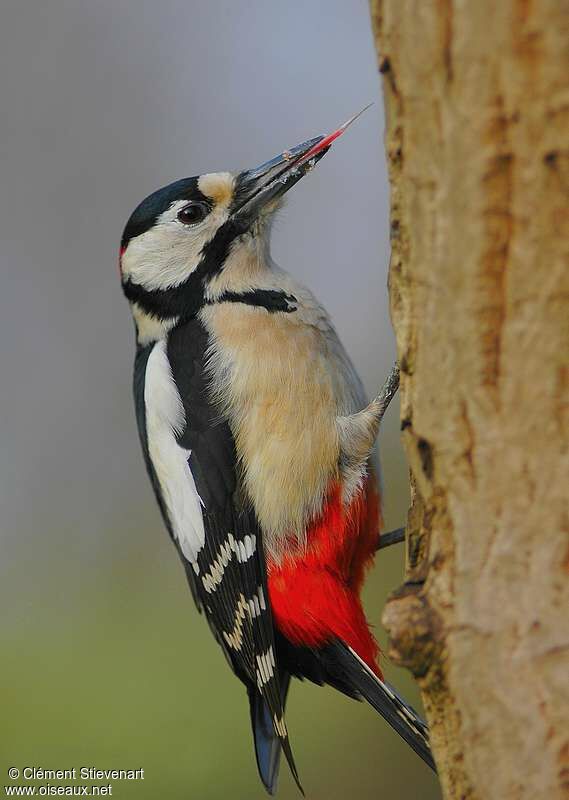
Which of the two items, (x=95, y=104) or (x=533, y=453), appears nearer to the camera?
(x=533, y=453)

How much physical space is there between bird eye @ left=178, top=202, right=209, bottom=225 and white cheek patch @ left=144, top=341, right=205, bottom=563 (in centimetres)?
37

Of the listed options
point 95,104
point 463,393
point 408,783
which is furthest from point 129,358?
point 463,393

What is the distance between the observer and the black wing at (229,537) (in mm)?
2369

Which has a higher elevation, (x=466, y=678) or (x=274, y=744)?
(x=466, y=678)

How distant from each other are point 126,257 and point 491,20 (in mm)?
1733

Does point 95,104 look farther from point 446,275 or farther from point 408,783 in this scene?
point 446,275

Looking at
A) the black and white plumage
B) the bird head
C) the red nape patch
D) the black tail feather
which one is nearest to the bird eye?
the bird head

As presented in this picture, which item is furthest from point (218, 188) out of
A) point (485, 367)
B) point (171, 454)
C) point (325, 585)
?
point (485, 367)

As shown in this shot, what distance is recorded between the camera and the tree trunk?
1.16m

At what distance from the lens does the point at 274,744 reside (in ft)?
8.07

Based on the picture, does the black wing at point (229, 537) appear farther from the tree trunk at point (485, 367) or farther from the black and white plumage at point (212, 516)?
the tree trunk at point (485, 367)

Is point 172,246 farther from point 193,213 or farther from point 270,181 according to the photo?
point 270,181

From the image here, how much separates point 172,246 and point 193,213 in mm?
107

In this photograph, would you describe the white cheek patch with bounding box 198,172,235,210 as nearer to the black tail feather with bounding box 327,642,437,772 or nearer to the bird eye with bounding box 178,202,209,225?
the bird eye with bounding box 178,202,209,225
